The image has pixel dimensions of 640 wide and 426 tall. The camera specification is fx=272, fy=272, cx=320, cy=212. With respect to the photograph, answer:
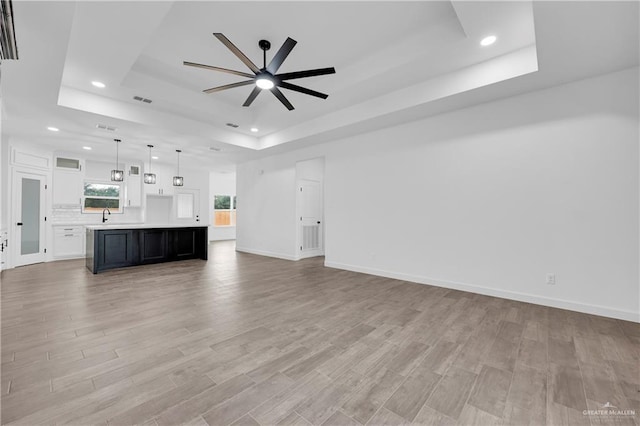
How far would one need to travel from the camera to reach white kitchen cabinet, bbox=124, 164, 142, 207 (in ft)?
26.9

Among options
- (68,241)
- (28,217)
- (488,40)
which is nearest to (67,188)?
(28,217)

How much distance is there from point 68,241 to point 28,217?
1.04 meters

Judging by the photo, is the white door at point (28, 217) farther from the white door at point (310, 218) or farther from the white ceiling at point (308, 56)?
the white door at point (310, 218)

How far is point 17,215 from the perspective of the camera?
5816 mm

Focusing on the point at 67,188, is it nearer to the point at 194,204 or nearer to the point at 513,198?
the point at 194,204

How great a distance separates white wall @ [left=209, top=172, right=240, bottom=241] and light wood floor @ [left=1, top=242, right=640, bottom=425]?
7310mm

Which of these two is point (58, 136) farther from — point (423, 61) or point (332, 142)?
point (423, 61)

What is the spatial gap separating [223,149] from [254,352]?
5.76 metres

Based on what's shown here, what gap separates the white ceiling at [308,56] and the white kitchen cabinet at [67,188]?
1.79 metres

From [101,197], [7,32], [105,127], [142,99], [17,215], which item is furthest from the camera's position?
[101,197]

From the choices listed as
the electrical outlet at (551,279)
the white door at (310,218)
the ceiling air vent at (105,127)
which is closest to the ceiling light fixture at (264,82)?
the ceiling air vent at (105,127)

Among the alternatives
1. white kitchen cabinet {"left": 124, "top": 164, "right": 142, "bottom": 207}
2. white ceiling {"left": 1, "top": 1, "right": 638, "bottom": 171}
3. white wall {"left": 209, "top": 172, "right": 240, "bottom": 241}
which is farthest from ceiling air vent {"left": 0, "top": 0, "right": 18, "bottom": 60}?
white wall {"left": 209, "top": 172, "right": 240, "bottom": 241}

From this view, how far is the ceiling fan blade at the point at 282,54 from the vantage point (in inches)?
99.1

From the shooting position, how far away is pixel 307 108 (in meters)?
5.18
